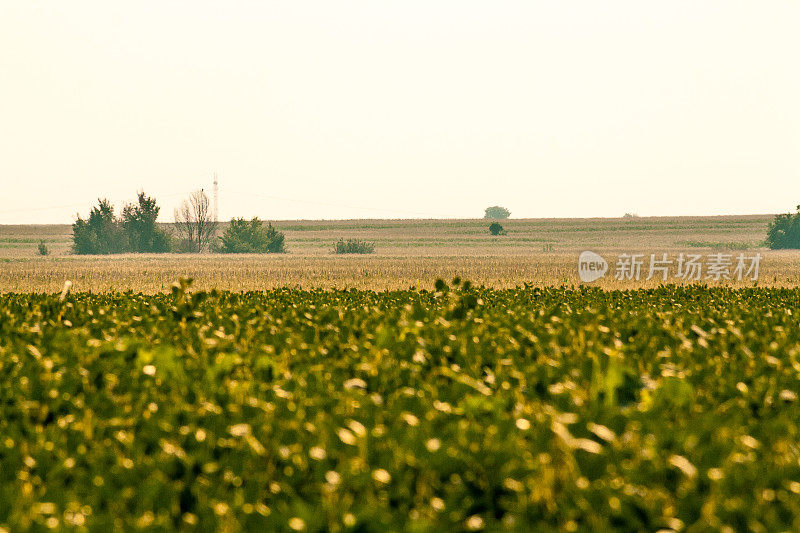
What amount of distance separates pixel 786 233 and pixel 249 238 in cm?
5325

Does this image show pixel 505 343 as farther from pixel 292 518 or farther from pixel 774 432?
pixel 292 518

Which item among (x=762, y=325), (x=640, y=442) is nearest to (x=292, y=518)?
(x=640, y=442)

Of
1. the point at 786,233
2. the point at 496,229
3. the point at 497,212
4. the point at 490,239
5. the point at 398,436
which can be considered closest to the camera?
the point at 398,436

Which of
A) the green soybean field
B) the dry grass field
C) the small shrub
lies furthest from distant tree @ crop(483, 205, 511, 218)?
the green soybean field

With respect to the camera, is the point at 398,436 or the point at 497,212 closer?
the point at 398,436

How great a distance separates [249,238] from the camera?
75125 mm

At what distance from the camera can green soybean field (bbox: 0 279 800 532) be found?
241 cm

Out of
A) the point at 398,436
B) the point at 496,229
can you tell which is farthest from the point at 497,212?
the point at 398,436

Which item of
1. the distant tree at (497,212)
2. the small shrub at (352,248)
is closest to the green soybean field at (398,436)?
the small shrub at (352,248)

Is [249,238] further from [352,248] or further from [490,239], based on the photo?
[490,239]

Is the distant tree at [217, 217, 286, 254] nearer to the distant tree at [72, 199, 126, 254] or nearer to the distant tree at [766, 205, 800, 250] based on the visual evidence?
the distant tree at [72, 199, 126, 254]

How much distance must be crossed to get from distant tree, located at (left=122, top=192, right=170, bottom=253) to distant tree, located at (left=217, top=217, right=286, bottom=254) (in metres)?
7.03

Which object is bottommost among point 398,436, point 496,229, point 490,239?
point 490,239

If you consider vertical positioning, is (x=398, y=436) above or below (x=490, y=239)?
above
